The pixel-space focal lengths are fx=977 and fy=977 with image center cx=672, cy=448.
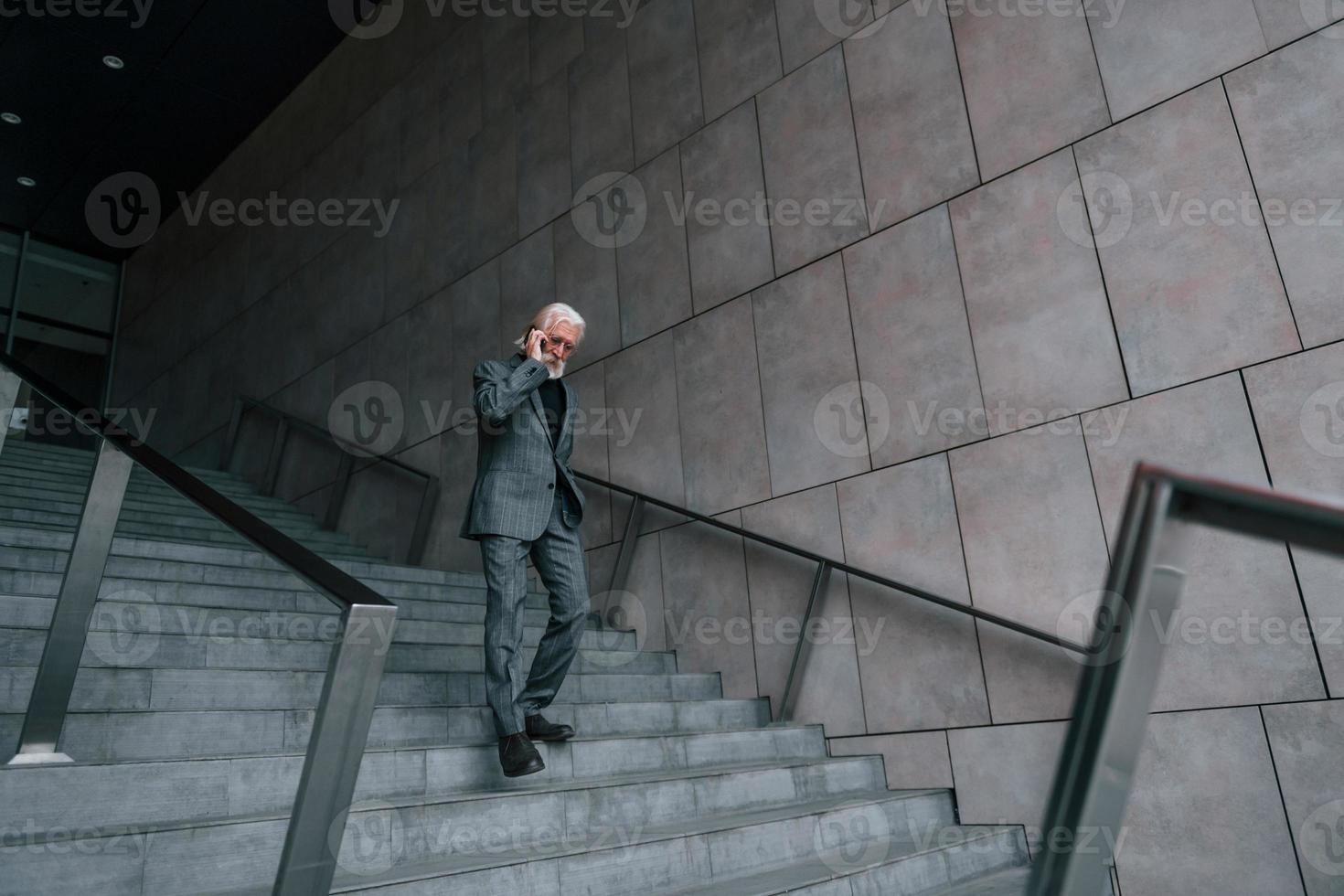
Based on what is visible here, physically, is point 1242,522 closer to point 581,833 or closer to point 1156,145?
point 581,833

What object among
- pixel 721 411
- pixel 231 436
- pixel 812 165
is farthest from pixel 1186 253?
A: pixel 231 436

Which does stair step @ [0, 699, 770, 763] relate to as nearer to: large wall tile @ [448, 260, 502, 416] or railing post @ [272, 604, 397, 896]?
railing post @ [272, 604, 397, 896]

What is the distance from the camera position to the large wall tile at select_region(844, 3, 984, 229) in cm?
468

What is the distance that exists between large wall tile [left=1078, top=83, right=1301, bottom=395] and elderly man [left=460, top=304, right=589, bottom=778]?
224 cm

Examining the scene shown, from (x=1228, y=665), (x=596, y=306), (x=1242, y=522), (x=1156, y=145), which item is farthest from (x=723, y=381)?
(x=1242, y=522)

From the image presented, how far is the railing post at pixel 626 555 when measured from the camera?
5828 millimetres

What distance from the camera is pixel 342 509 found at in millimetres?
8102

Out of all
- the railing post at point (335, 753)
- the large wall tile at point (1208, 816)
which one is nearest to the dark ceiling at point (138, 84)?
the railing post at point (335, 753)

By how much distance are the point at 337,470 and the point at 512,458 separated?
537 centimetres

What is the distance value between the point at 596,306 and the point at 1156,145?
3.50 meters

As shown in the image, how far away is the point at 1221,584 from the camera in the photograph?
353 cm

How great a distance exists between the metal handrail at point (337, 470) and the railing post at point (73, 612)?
4645 millimetres

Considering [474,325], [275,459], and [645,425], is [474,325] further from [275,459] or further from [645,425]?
[275,459]

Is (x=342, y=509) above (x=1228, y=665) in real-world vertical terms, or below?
above
